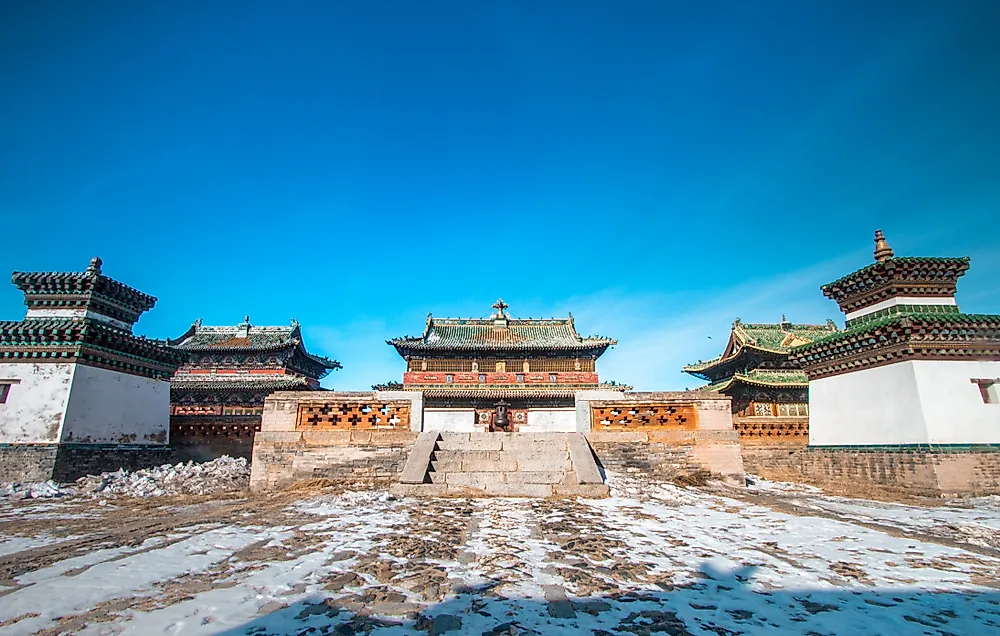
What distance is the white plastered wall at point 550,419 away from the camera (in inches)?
1099

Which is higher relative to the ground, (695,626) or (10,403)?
(10,403)

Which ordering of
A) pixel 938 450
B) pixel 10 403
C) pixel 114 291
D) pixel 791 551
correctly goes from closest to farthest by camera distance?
pixel 791 551 → pixel 938 450 → pixel 10 403 → pixel 114 291

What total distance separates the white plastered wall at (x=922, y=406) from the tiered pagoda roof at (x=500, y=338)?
17411 mm

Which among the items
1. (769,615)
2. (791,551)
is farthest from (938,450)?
(769,615)

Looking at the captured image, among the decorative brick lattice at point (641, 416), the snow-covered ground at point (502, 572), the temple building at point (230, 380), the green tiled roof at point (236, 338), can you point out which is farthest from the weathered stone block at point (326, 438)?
the green tiled roof at point (236, 338)

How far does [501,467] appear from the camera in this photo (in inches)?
405

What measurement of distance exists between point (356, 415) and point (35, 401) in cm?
898

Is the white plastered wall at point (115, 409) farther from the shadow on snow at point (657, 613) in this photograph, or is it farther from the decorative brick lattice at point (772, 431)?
the decorative brick lattice at point (772, 431)

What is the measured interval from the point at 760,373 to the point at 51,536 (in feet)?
87.8

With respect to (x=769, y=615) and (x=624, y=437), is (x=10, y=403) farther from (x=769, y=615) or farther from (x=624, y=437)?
(x=769, y=615)

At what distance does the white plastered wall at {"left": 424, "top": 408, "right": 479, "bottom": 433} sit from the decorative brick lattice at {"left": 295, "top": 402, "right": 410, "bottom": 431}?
1585 centimetres

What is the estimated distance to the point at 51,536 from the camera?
6.20 meters

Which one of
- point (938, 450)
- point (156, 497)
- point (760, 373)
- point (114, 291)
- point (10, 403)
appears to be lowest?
point (156, 497)

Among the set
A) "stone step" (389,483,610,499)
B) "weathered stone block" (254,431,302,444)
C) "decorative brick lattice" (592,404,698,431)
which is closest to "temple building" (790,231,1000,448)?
"decorative brick lattice" (592,404,698,431)
